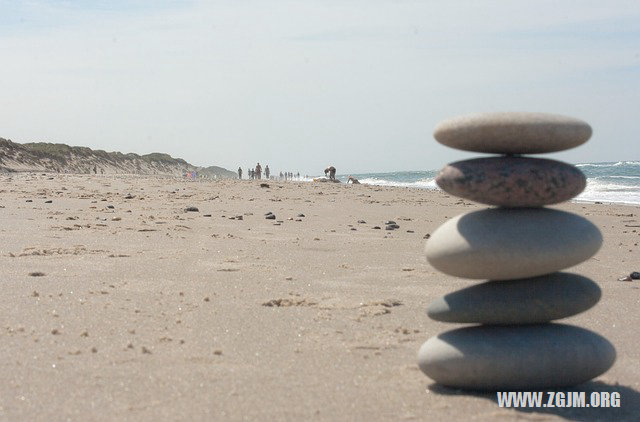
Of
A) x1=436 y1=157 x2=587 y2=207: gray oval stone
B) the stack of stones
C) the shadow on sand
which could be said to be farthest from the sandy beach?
x1=436 y1=157 x2=587 y2=207: gray oval stone

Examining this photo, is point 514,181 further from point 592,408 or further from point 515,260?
point 592,408

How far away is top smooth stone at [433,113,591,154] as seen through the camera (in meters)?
3.94

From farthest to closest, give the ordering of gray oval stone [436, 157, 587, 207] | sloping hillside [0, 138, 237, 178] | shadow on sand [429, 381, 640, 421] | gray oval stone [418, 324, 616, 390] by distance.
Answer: sloping hillside [0, 138, 237, 178] < gray oval stone [436, 157, 587, 207] < gray oval stone [418, 324, 616, 390] < shadow on sand [429, 381, 640, 421]

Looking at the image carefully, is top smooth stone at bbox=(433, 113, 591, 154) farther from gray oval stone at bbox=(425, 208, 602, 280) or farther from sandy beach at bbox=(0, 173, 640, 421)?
sandy beach at bbox=(0, 173, 640, 421)

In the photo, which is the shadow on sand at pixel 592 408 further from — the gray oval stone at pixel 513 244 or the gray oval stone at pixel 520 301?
the gray oval stone at pixel 513 244

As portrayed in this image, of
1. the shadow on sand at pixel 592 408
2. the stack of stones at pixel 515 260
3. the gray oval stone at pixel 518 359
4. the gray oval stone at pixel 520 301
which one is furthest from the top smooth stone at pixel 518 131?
the shadow on sand at pixel 592 408

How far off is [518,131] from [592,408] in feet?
4.62

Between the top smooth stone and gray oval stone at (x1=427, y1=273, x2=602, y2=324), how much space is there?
0.73 metres

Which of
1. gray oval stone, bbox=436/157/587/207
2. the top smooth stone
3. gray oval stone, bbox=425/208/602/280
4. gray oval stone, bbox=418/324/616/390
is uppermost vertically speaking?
the top smooth stone

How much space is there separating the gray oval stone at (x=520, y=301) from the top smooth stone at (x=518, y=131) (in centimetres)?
73

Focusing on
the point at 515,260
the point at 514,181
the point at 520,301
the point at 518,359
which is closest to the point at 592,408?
the point at 518,359

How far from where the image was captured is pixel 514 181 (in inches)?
157

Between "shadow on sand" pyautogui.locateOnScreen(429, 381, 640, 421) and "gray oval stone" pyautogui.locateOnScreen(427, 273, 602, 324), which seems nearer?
"shadow on sand" pyautogui.locateOnScreen(429, 381, 640, 421)

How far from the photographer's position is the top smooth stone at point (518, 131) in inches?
155
